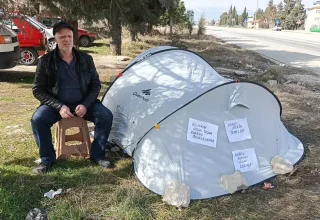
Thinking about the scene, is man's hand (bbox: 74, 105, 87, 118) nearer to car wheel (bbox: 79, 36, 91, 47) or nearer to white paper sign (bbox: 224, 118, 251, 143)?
white paper sign (bbox: 224, 118, 251, 143)

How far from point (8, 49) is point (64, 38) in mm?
4776

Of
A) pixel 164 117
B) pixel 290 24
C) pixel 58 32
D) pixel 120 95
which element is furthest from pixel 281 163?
pixel 290 24

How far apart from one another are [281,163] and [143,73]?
1.88m

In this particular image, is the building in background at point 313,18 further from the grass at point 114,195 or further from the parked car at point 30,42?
the grass at point 114,195

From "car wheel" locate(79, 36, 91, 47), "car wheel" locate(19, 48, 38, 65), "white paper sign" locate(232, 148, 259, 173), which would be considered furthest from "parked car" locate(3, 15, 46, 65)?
"white paper sign" locate(232, 148, 259, 173)

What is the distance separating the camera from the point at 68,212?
2.87 m

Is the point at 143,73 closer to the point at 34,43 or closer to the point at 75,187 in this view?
the point at 75,187

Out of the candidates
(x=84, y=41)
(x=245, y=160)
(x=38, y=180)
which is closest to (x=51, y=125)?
(x=38, y=180)

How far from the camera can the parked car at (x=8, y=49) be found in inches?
292

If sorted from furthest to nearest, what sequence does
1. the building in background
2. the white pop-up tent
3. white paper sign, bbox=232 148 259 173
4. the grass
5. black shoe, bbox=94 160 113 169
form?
the building in background → black shoe, bbox=94 160 113 169 → white paper sign, bbox=232 148 259 173 → the white pop-up tent → the grass

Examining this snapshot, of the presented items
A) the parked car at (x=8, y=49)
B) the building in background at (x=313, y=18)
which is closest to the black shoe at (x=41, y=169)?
the parked car at (x=8, y=49)

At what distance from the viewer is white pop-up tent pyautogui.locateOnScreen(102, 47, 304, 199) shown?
10.9ft

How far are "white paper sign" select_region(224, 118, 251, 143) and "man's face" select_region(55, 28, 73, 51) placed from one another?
1816 millimetres

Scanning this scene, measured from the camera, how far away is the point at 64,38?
3.47 m
